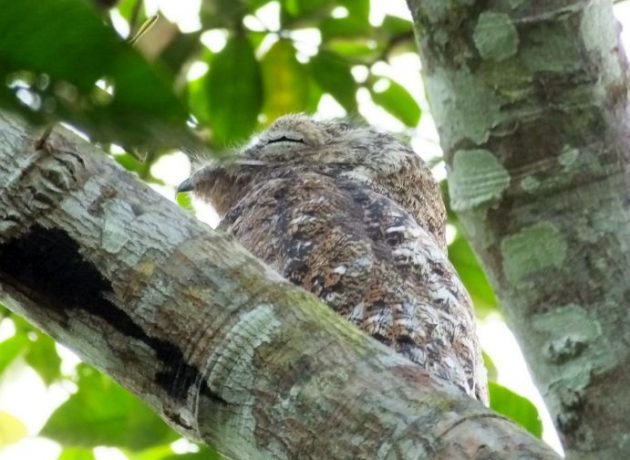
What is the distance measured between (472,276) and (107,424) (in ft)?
3.46

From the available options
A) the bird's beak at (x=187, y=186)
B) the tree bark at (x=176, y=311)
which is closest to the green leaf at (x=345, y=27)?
the bird's beak at (x=187, y=186)

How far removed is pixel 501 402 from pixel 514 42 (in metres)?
1.20

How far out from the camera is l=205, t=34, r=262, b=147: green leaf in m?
2.70

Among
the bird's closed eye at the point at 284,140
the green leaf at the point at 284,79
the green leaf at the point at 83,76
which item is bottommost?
the green leaf at the point at 83,76

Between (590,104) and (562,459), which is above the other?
(590,104)

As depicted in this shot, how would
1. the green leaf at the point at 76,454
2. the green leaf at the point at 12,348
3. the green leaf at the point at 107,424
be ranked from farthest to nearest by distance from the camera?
1. the green leaf at the point at 12,348
2. the green leaf at the point at 76,454
3. the green leaf at the point at 107,424

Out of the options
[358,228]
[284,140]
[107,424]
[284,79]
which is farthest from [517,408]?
[284,79]

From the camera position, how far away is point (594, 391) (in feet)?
3.42

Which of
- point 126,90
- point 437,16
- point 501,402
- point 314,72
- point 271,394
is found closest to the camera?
point 126,90

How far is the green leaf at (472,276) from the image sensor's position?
269 cm

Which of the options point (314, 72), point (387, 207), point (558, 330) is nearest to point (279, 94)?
point (314, 72)

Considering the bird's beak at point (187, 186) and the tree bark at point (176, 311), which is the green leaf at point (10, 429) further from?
the tree bark at point (176, 311)

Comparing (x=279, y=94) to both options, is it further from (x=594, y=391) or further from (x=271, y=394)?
(x=594, y=391)

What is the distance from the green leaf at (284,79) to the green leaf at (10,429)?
4.09 ft
